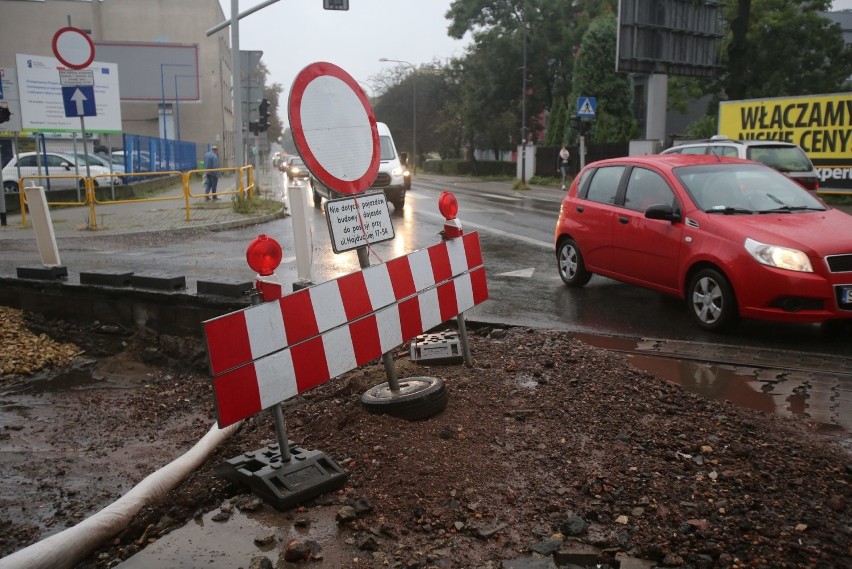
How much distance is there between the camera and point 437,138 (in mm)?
73375

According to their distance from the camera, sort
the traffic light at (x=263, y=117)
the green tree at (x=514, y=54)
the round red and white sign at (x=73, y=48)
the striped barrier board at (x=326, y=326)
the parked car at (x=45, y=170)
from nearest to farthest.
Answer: the striped barrier board at (x=326, y=326)
the round red and white sign at (x=73, y=48)
the parked car at (x=45, y=170)
the traffic light at (x=263, y=117)
the green tree at (x=514, y=54)

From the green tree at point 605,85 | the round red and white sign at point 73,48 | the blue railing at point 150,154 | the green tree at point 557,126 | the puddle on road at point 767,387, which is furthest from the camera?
the green tree at point 557,126

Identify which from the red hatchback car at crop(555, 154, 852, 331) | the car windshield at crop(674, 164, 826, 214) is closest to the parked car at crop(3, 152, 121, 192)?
the red hatchback car at crop(555, 154, 852, 331)

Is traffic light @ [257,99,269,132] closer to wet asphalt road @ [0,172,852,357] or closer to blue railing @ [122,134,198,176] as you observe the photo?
blue railing @ [122,134,198,176]

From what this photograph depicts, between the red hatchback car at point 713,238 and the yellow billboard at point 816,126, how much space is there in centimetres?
1684

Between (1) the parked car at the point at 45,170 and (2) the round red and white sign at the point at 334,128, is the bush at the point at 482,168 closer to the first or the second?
(1) the parked car at the point at 45,170

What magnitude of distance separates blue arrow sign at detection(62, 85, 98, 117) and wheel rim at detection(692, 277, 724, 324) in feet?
40.8

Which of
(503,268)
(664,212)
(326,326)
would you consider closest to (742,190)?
(664,212)

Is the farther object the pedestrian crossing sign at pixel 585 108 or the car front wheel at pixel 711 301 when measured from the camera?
the pedestrian crossing sign at pixel 585 108

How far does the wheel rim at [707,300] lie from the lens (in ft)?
24.3

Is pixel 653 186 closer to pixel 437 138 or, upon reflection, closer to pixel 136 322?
pixel 136 322

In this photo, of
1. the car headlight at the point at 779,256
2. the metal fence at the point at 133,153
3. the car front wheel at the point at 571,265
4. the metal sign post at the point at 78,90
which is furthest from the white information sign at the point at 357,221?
the metal fence at the point at 133,153

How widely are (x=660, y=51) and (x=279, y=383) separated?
28928 mm

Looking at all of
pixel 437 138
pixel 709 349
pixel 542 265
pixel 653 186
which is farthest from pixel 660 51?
pixel 437 138
